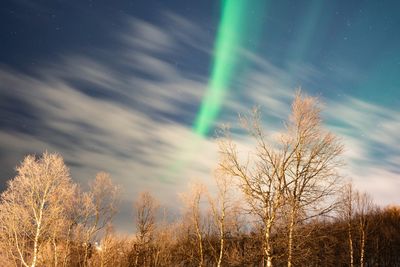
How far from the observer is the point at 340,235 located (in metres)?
54.9

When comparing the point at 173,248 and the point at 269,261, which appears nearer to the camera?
the point at 269,261

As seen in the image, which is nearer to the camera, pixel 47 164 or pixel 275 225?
pixel 275 225

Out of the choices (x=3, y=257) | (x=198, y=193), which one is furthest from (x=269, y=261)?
(x=3, y=257)

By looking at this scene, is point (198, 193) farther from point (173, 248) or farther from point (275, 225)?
point (173, 248)

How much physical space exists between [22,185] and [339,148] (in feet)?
99.9

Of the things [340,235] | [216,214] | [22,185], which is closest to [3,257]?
[22,185]

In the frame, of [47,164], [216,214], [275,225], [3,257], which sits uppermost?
[47,164]

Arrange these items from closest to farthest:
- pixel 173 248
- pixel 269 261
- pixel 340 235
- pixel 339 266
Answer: pixel 269 261
pixel 339 266
pixel 340 235
pixel 173 248

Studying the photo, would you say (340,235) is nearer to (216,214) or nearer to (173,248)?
(216,214)

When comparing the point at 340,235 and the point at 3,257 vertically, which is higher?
the point at 340,235

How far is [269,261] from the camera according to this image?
16547 millimetres

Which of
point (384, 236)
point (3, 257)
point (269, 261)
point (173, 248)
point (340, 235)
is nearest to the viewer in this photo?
point (269, 261)

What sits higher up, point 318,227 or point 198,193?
point 198,193

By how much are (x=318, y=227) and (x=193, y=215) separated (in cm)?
2423
